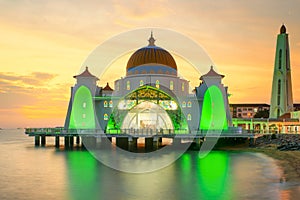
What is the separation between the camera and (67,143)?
162 ft

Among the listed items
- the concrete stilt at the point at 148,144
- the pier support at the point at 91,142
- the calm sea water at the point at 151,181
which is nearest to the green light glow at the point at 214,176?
the calm sea water at the point at 151,181

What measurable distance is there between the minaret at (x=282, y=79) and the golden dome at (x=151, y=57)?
21.9 metres

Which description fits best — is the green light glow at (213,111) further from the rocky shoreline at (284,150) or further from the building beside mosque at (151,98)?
the rocky shoreline at (284,150)

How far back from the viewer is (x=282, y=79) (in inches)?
2566

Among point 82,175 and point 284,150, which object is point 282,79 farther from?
point 82,175

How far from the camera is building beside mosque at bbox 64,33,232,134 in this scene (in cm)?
4931

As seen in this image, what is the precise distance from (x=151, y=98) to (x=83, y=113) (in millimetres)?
9234

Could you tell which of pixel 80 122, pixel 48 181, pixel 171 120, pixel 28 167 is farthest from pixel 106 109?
pixel 48 181

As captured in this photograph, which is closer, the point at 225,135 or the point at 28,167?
the point at 28,167

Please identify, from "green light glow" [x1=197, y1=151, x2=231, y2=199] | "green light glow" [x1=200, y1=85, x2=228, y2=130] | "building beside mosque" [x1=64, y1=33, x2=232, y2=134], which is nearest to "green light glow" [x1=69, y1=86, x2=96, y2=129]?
"building beside mosque" [x1=64, y1=33, x2=232, y2=134]

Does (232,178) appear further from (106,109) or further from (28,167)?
(106,109)

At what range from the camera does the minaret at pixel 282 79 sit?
213ft

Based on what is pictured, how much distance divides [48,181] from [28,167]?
25.2 ft

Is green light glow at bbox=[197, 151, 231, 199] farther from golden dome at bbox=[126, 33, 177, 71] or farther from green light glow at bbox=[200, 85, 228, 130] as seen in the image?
golden dome at bbox=[126, 33, 177, 71]
